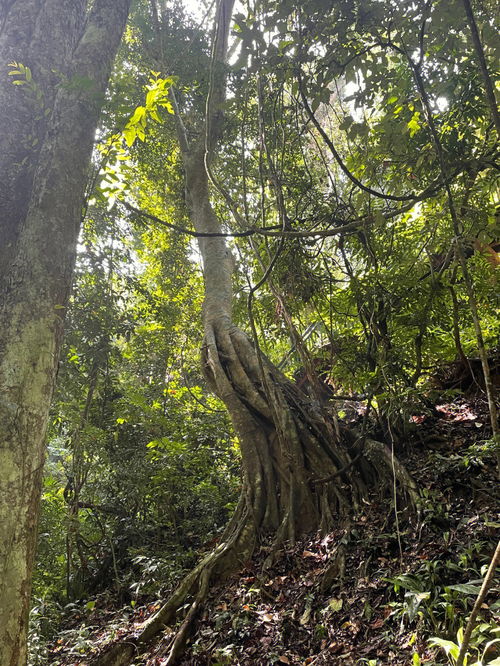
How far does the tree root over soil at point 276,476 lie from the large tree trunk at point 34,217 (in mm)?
1869

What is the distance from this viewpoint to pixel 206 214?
6.25 meters

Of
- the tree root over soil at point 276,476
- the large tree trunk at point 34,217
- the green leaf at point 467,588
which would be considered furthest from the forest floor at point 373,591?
the large tree trunk at point 34,217

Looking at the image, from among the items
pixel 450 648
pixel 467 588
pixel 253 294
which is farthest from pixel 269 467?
pixel 450 648

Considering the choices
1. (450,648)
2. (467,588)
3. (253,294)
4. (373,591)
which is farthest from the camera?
(253,294)

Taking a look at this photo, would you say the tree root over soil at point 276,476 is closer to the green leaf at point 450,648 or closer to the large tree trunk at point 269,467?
the large tree trunk at point 269,467

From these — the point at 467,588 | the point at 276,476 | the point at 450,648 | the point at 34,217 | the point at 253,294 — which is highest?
the point at 253,294

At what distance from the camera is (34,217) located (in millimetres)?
2152

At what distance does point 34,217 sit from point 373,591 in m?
2.75

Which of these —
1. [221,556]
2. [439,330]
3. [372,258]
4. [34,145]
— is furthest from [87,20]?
[221,556]

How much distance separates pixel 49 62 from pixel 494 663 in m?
3.55

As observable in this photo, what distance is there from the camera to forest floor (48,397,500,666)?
2.21m

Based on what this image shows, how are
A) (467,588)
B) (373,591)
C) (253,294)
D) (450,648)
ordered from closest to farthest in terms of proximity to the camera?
(450,648), (467,588), (373,591), (253,294)

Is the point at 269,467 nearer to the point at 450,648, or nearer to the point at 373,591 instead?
the point at 373,591

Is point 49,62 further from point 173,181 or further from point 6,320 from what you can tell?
point 173,181
